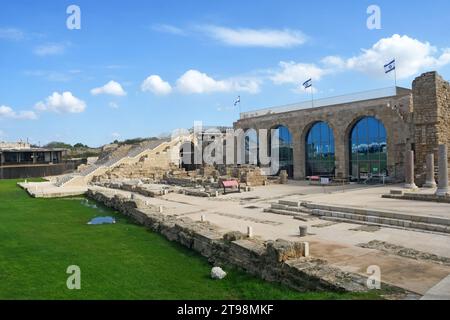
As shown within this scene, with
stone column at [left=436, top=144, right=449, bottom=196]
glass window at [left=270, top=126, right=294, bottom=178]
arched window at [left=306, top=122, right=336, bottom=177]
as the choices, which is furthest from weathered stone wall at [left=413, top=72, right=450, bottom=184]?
glass window at [left=270, top=126, right=294, bottom=178]

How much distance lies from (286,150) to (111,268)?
3166 centimetres

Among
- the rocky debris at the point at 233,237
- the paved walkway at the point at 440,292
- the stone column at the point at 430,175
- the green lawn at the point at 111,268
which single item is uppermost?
the stone column at the point at 430,175

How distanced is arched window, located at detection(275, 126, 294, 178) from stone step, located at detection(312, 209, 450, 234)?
23194mm

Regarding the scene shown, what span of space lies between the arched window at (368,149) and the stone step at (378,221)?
16829mm

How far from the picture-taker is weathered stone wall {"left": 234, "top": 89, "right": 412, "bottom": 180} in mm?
28312

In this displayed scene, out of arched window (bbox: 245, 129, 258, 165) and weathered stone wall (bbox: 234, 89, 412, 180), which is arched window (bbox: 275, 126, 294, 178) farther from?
arched window (bbox: 245, 129, 258, 165)

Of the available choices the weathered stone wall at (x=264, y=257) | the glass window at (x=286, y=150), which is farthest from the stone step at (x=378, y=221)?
the glass window at (x=286, y=150)

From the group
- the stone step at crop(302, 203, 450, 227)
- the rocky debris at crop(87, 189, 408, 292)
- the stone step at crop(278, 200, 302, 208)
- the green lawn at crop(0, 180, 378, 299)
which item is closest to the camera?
the rocky debris at crop(87, 189, 408, 292)

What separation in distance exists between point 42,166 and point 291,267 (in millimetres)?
52395

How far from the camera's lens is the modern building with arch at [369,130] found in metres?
24.9

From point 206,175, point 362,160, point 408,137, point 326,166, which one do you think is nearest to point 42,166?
point 206,175

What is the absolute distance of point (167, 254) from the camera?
10805mm

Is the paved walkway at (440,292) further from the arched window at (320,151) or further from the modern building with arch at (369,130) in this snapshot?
the arched window at (320,151)
